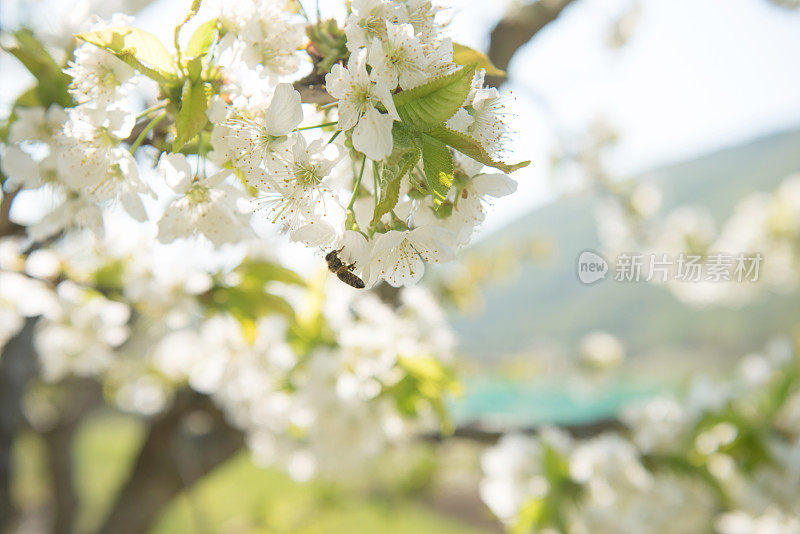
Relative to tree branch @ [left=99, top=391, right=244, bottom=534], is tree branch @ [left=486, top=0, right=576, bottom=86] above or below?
above

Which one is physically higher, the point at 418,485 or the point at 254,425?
the point at 254,425

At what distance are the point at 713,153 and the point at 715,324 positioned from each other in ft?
28.5

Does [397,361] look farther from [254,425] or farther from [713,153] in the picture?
[713,153]

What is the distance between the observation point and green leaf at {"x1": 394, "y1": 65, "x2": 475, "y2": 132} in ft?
1.15

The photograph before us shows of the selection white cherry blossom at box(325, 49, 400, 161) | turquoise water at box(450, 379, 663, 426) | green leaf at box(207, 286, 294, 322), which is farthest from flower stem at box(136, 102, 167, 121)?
turquoise water at box(450, 379, 663, 426)

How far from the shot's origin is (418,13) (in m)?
0.39

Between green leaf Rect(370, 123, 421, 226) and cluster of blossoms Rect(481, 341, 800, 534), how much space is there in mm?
1033

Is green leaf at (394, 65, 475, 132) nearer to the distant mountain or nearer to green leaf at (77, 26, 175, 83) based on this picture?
green leaf at (77, 26, 175, 83)

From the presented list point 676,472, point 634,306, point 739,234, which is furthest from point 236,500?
point 634,306

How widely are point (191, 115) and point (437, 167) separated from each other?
7.5 inches

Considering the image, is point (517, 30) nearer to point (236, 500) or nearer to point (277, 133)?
point (277, 133)

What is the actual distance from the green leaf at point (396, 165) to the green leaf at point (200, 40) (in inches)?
7.1

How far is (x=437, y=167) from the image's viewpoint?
356 mm

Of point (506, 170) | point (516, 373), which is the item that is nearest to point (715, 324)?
point (516, 373)
